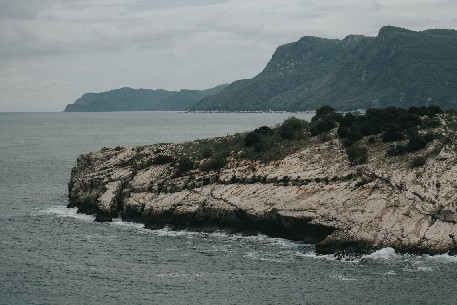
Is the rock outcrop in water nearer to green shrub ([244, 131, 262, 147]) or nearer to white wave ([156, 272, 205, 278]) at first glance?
green shrub ([244, 131, 262, 147])

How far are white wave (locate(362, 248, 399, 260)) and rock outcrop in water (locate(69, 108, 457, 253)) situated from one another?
0.93 metres

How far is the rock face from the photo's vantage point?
68.8 m

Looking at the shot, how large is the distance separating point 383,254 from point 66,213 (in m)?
47.4

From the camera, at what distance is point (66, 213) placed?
92.7 m

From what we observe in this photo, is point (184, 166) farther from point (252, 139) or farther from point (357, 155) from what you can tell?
point (357, 155)

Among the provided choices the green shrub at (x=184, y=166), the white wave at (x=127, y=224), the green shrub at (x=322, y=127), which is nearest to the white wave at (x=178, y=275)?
the white wave at (x=127, y=224)

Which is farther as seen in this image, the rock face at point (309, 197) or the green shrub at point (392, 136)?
the green shrub at point (392, 136)

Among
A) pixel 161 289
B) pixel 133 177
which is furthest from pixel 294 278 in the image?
pixel 133 177

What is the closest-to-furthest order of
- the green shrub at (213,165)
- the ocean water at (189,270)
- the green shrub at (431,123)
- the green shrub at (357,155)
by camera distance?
1. the ocean water at (189,270)
2. the green shrub at (357,155)
3. the green shrub at (213,165)
4. the green shrub at (431,123)

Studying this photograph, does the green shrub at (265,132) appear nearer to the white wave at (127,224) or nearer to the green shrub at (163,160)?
the green shrub at (163,160)

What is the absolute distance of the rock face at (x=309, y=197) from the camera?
68.8m

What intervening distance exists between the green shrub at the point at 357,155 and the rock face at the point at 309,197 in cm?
76

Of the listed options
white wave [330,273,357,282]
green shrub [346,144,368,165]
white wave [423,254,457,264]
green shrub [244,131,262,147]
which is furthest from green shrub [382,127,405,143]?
white wave [330,273,357,282]

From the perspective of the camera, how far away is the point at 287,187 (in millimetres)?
79312
